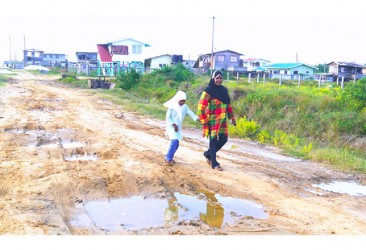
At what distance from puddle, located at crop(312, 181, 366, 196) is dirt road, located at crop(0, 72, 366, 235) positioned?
0.60 ft

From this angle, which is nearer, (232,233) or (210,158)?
(232,233)

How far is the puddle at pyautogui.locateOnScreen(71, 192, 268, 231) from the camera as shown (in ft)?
15.9

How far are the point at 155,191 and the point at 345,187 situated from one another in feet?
11.4

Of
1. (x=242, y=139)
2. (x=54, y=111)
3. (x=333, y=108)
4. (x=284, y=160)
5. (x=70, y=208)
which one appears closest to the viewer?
(x=70, y=208)

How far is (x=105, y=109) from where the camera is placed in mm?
16234

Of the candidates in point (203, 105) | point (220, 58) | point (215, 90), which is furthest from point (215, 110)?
point (220, 58)

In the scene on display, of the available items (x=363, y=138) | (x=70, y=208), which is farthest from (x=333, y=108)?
(x=70, y=208)

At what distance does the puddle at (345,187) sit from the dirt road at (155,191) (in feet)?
0.60

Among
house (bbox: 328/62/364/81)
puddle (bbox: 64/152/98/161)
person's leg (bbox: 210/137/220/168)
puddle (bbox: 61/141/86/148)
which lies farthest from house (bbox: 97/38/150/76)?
person's leg (bbox: 210/137/220/168)

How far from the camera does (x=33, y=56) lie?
266ft

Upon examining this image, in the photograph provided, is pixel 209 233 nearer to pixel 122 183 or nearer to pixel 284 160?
pixel 122 183

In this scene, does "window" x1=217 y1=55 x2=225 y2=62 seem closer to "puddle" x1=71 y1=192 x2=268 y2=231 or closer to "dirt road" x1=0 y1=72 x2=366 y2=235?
"dirt road" x1=0 y1=72 x2=366 y2=235

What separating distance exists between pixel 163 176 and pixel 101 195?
1233 millimetres

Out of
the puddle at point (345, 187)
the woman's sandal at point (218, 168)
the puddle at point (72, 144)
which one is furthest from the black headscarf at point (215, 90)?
the puddle at point (72, 144)
